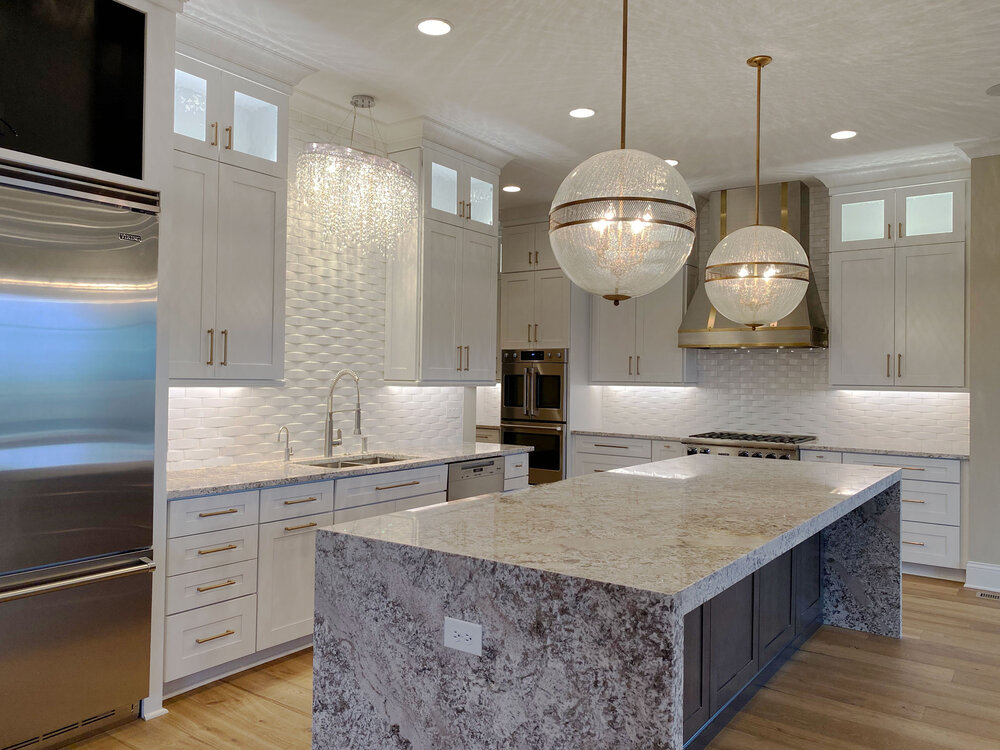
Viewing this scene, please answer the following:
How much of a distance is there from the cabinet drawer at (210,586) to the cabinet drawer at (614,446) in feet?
12.4

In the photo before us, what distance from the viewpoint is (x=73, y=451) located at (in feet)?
8.62

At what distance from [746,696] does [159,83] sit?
3.37 metres

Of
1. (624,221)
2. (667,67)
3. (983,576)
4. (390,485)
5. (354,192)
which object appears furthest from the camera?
(983,576)

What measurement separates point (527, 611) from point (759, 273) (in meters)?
2.00

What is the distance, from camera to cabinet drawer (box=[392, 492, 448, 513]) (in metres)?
4.03

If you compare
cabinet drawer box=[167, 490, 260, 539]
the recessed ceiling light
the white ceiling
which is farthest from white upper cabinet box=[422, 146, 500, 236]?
cabinet drawer box=[167, 490, 260, 539]

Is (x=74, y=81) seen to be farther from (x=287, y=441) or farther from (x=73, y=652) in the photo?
(x=73, y=652)

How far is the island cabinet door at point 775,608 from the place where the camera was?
3033 millimetres

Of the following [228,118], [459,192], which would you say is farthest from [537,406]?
[228,118]

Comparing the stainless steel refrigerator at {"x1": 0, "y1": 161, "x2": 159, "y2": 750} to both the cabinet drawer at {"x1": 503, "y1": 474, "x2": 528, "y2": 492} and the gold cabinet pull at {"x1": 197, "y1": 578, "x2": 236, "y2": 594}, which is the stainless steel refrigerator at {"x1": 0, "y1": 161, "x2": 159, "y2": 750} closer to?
the gold cabinet pull at {"x1": 197, "y1": 578, "x2": 236, "y2": 594}

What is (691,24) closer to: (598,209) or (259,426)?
(598,209)

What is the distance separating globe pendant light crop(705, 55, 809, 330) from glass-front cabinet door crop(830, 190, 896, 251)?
2831 mm

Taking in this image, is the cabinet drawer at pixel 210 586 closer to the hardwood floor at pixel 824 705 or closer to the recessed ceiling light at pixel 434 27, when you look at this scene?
the hardwood floor at pixel 824 705

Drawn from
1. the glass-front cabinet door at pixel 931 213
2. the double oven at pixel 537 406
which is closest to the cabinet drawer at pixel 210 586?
the double oven at pixel 537 406
